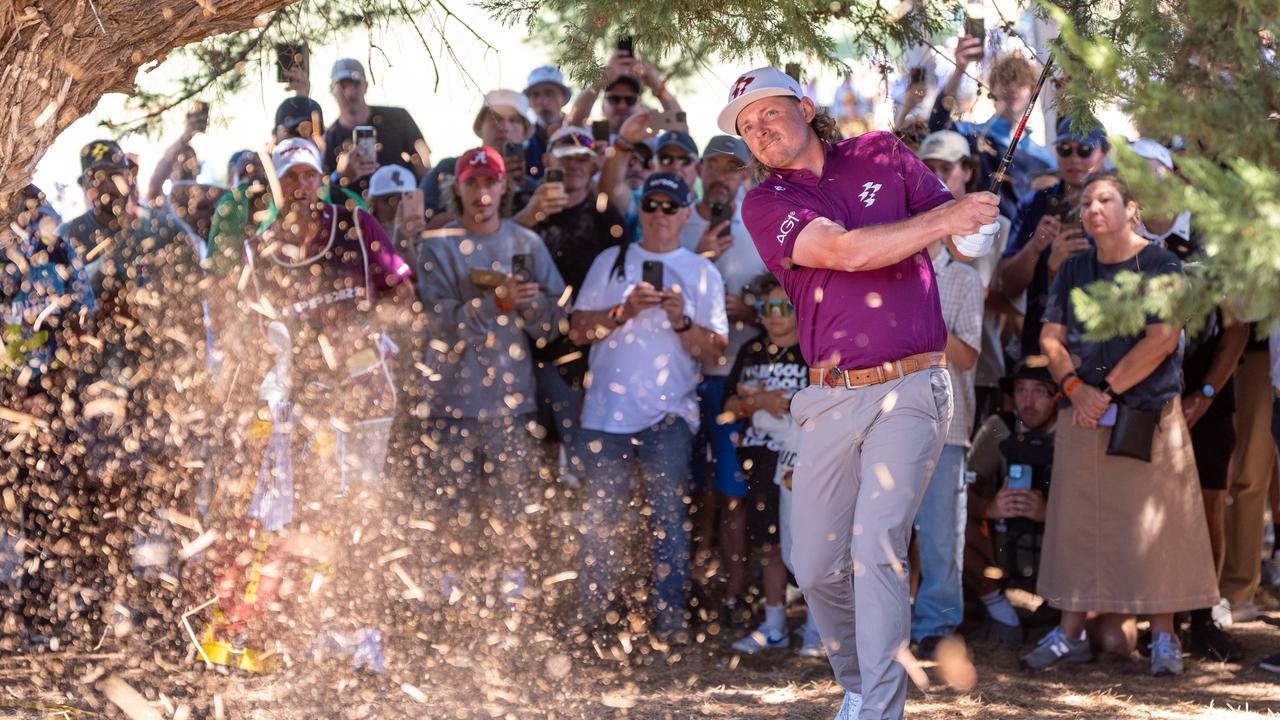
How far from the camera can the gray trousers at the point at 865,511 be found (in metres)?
4.46

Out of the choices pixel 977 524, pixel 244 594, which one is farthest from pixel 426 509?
pixel 977 524

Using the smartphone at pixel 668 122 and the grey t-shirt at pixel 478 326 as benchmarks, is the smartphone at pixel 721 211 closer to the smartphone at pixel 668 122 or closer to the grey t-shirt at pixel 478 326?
the smartphone at pixel 668 122

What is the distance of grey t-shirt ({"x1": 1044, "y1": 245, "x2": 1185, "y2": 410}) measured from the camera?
20.5 ft

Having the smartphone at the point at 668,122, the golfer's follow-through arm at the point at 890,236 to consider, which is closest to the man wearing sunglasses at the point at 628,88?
the smartphone at the point at 668,122

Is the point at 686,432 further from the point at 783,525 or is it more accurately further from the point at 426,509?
the point at 426,509

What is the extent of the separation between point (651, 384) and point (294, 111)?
9.13ft

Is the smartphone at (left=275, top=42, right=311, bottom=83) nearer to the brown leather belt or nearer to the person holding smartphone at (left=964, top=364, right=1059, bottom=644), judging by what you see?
the brown leather belt

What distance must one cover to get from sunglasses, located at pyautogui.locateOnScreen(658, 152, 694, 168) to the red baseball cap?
97cm

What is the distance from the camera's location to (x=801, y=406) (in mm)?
4855

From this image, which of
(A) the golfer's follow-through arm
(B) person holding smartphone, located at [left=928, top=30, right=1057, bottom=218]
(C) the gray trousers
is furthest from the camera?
(B) person holding smartphone, located at [left=928, top=30, right=1057, bottom=218]

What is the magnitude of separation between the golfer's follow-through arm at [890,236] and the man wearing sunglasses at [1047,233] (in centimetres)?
258

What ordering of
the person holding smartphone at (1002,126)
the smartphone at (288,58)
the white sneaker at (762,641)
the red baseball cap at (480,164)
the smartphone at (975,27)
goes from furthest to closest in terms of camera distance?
the person holding smartphone at (1002,126), the red baseball cap at (480,164), the white sneaker at (762,641), the smartphone at (288,58), the smartphone at (975,27)

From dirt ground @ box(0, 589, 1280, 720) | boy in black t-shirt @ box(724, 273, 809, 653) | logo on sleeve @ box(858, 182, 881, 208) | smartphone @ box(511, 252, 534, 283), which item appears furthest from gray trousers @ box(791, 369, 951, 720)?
smartphone @ box(511, 252, 534, 283)

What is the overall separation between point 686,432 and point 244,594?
7.57 feet
